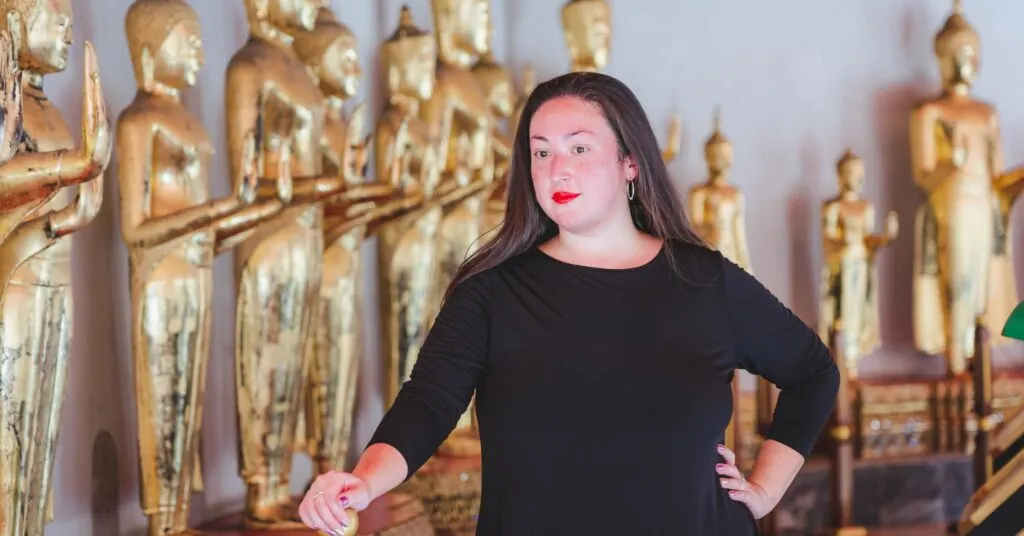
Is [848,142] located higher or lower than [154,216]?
higher

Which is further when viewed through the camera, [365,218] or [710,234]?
[710,234]

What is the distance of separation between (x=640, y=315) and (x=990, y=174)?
563 centimetres

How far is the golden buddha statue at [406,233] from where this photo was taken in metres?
5.13

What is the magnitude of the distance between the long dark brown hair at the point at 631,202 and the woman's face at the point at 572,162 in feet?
0.07

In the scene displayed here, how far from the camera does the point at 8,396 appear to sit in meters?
2.89

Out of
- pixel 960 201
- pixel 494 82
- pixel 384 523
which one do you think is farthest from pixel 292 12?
pixel 960 201

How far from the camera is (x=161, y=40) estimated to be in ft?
11.7

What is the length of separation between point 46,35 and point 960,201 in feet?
17.2

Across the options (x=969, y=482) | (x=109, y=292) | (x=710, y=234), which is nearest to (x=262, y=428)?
(x=109, y=292)

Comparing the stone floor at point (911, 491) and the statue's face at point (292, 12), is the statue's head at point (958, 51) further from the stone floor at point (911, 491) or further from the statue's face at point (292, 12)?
the statue's face at point (292, 12)

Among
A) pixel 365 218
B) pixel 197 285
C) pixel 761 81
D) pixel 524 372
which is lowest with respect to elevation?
pixel 524 372

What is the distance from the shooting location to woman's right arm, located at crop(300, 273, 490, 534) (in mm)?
1545

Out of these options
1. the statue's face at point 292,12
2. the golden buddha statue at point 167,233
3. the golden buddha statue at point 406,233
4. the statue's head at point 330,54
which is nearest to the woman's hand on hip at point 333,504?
the golden buddha statue at point 167,233

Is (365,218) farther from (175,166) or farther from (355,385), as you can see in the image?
(175,166)
